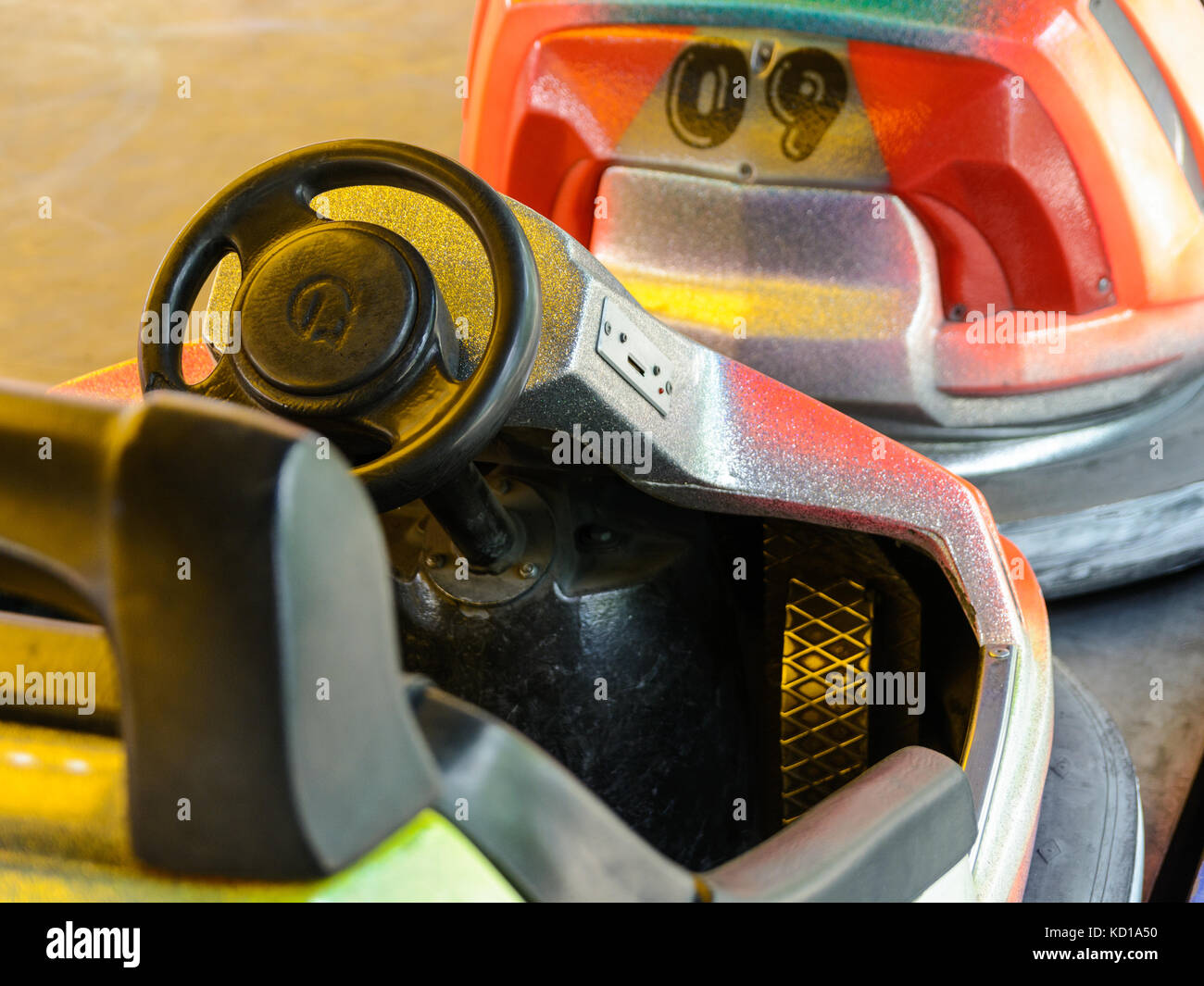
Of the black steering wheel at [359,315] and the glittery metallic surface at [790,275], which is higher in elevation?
the glittery metallic surface at [790,275]

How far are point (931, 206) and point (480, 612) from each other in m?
0.84

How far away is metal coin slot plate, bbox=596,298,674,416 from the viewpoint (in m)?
0.95

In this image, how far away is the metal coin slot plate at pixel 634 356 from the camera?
3.12ft

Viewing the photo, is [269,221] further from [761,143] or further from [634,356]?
[761,143]

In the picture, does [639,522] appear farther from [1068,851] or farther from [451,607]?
[1068,851]

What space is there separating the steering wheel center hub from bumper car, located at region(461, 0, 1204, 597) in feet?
2.61

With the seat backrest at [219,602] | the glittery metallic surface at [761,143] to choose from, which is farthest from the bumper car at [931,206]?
the seat backrest at [219,602]

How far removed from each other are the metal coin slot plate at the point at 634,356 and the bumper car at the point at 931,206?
68 cm

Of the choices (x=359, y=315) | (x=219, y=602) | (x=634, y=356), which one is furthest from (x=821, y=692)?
(x=219, y=602)

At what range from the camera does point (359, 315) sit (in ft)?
2.84

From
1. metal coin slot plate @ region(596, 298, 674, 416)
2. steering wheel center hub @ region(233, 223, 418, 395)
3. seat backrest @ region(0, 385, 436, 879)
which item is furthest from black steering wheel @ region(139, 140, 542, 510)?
seat backrest @ region(0, 385, 436, 879)

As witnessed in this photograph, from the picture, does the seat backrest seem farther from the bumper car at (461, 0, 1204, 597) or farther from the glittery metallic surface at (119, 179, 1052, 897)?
the bumper car at (461, 0, 1204, 597)

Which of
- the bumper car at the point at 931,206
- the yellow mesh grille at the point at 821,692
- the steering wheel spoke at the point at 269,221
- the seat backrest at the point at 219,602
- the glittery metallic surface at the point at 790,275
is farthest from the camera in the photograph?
the glittery metallic surface at the point at 790,275

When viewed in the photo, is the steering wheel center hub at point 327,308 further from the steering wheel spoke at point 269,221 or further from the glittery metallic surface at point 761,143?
the glittery metallic surface at point 761,143
